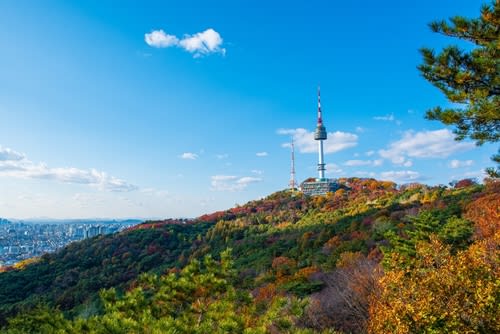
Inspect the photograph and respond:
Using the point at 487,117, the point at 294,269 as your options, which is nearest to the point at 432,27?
the point at 487,117

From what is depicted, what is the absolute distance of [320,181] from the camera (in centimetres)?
8419

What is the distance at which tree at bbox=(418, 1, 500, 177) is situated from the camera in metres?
8.42

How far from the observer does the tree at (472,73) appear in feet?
27.6

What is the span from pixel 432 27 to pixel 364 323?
7873 mm

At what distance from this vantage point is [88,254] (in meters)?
44.9

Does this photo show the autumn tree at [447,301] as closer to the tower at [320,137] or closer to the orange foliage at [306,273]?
the orange foliage at [306,273]

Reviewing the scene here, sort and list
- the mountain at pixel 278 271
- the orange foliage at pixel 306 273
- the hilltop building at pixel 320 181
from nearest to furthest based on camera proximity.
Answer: the mountain at pixel 278 271 < the orange foliage at pixel 306 273 < the hilltop building at pixel 320 181

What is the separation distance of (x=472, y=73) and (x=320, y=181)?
76.3 meters

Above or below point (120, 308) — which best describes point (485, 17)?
above

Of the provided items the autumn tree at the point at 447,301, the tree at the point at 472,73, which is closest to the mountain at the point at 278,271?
the autumn tree at the point at 447,301

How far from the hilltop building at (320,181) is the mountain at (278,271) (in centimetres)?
2046

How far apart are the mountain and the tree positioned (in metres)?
3.14

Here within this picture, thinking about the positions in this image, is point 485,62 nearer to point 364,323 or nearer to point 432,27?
point 432,27

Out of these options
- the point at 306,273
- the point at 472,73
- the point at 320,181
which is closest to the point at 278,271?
the point at 306,273
